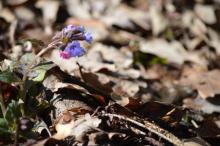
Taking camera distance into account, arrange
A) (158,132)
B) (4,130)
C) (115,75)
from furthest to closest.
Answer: (115,75) < (158,132) < (4,130)

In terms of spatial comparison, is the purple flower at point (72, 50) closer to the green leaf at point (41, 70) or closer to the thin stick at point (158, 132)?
the green leaf at point (41, 70)

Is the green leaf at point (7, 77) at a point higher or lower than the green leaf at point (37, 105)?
higher

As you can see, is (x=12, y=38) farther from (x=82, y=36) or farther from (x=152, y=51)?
(x=82, y=36)

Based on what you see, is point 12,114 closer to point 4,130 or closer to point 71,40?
point 4,130

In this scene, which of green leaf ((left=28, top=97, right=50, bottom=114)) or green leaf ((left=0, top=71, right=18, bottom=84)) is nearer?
green leaf ((left=0, top=71, right=18, bottom=84))

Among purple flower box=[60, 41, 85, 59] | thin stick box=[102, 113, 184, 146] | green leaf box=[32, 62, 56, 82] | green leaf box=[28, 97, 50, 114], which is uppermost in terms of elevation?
purple flower box=[60, 41, 85, 59]

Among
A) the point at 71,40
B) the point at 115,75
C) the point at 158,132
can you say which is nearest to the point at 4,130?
Answer: the point at 71,40

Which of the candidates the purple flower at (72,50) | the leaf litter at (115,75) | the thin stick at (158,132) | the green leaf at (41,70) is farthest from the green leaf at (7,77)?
the thin stick at (158,132)

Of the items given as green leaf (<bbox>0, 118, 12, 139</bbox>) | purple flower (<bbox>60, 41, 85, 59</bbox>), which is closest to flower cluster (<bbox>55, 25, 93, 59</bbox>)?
purple flower (<bbox>60, 41, 85, 59</bbox>)

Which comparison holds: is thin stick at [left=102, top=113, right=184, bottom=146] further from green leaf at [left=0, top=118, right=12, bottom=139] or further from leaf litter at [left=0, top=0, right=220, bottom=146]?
green leaf at [left=0, top=118, right=12, bottom=139]

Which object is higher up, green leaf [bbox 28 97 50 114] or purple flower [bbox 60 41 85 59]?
purple flower [bbox 60 41 85 59]

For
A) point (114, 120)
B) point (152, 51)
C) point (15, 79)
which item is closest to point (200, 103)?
point (152, 51)

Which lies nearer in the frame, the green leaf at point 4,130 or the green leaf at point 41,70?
the green leaf at point 4,130
